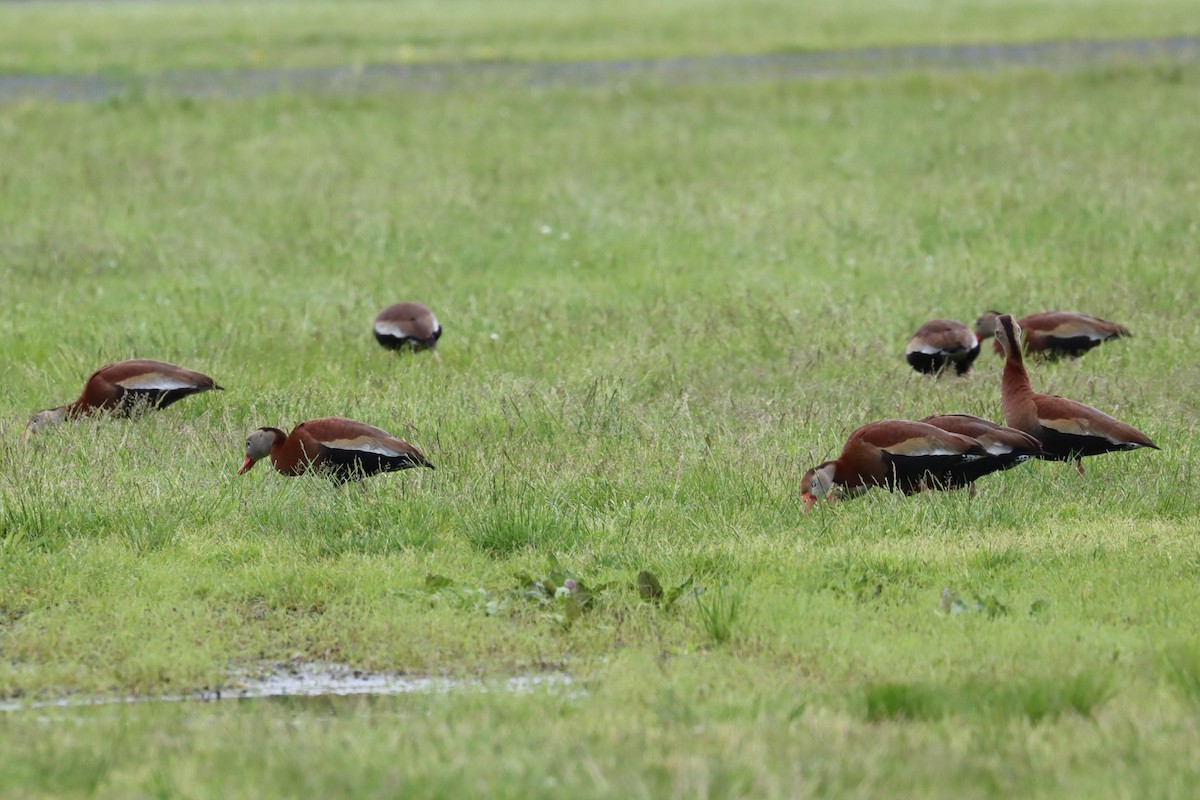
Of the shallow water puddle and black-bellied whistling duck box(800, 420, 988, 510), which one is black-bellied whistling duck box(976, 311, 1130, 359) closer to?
black-bellied whistling duck box(800, 420, 988, 510)

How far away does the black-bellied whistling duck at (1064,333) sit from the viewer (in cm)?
998

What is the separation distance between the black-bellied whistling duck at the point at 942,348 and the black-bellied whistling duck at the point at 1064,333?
0.42m

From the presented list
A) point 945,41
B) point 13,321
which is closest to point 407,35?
point 945,41

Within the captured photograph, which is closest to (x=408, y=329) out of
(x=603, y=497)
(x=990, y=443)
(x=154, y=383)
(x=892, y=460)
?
(x=154, y=383)

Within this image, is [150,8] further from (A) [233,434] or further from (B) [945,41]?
(A) [233,434]

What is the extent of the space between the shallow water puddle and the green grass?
80.0 feet

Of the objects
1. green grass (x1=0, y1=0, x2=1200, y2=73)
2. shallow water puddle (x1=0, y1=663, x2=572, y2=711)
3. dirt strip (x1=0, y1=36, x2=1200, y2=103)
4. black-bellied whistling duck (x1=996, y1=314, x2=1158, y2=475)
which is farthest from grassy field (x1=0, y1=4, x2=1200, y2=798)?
green grass (x1=0, y1=0, x2=1200, y2=73)

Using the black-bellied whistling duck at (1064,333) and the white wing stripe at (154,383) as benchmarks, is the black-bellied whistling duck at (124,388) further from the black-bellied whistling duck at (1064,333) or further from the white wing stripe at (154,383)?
the black-bellied whistling duck at (1064,333)

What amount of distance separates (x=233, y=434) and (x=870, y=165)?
34.8 feet

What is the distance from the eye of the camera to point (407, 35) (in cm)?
3938

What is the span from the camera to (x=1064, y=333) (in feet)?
32.7

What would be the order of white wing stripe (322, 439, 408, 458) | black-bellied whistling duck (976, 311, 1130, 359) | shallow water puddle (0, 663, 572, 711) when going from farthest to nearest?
black-bellied whistling duck (976, 311, 1130, 359)
white wing stripe (322, 439, 408, 458)
shallow water puddle (0, 663, 572, 711)

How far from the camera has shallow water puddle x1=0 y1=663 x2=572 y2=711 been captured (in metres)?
5.16

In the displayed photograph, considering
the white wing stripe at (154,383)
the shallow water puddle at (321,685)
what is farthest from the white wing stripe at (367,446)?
the shallow water puddle at (321,685)
